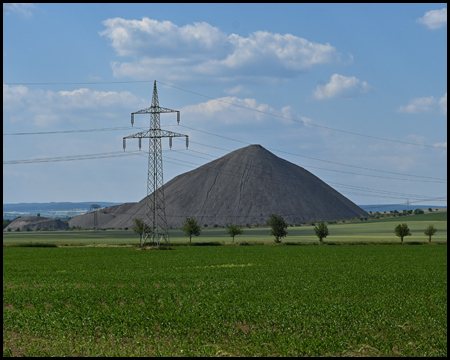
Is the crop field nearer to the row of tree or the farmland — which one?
the farmland

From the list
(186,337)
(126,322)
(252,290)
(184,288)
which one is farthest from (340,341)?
(184,288)

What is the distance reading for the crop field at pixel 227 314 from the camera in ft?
71.1

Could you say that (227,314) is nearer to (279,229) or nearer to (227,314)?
(227,314)

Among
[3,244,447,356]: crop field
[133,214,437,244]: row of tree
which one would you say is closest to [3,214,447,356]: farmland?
[3,244,447,356]: crop field

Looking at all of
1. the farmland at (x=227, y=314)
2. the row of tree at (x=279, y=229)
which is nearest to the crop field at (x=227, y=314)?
the farmland at (x=227, y=314)

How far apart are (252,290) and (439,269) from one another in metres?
25.8

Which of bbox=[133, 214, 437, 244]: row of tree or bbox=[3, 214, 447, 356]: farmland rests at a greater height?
bbox=[133, 214, 437, 244]: row of tree

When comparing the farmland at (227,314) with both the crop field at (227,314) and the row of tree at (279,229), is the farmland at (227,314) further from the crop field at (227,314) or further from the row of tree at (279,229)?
the row of tree at (279,229)

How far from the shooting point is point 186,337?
77.0ft

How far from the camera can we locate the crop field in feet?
71.1

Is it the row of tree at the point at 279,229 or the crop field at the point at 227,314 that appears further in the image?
the row of tree at the point at 279,229

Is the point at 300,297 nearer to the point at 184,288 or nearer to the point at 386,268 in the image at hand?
the point at 184,288

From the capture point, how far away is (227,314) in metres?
27.2

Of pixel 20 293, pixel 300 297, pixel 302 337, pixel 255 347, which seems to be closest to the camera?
pixel 255 347
